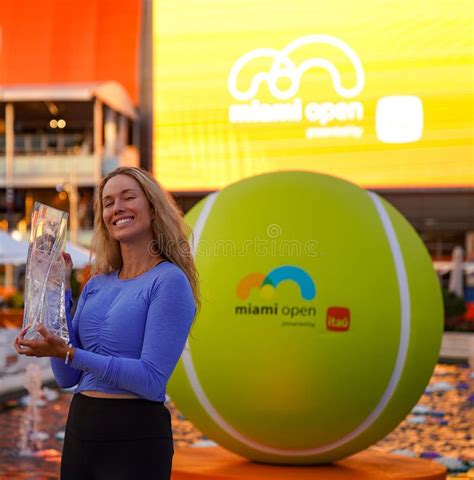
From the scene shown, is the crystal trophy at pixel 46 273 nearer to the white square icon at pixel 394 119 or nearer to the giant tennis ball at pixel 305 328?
the giant tennis ball at pixel 305 328

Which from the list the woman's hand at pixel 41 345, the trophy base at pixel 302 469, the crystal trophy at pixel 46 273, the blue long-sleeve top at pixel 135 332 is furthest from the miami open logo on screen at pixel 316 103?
the woman's hand at pixel 41 345

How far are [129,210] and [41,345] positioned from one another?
532mm

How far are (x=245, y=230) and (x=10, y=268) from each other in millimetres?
25514

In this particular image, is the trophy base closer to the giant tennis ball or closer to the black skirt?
the giant tennis ball

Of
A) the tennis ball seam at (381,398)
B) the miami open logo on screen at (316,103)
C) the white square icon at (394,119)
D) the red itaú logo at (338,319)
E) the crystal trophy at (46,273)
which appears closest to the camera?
Answer: the crystal trophy at (46,273)

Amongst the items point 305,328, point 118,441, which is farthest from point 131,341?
point 305,328

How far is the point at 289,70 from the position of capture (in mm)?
22734

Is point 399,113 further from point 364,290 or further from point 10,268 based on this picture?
point 364,290

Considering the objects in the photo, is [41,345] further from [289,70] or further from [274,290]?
[289,70]

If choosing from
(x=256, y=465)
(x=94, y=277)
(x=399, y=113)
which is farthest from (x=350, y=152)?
(x=94, y=277)

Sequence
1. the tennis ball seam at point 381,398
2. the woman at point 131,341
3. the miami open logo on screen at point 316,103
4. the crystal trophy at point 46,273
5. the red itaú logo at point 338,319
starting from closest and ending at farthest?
the crystal trophy at point 46,273, the woman at point 131,341, the red itaú logo at point 338,319, the tennis ball seam at point 381,398, the miami open logo on screen at point 316,103

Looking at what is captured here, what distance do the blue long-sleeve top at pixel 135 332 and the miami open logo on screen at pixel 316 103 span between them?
19.6 meters

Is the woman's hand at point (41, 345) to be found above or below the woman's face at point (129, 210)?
below

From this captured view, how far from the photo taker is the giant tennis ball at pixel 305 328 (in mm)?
4941
